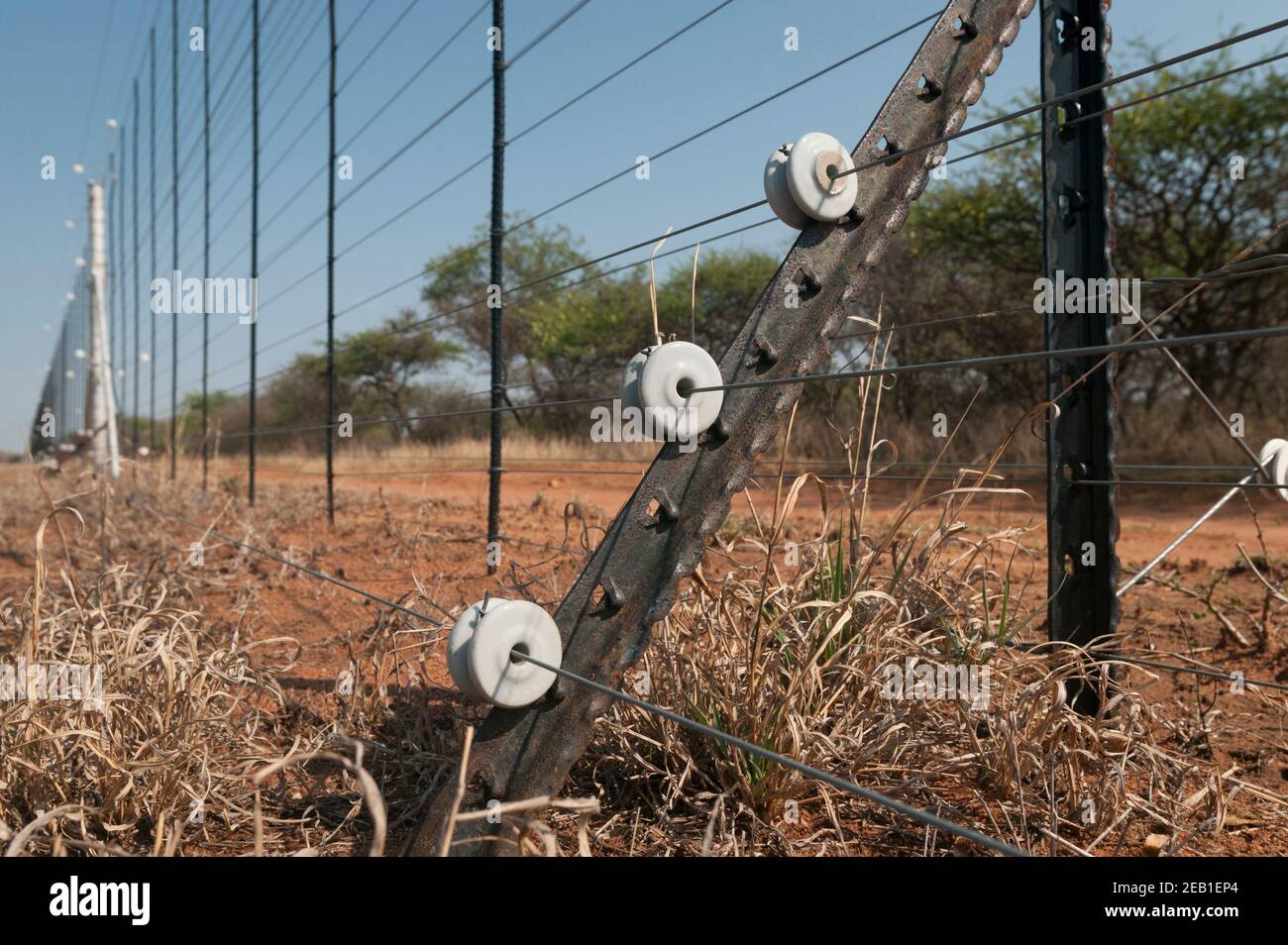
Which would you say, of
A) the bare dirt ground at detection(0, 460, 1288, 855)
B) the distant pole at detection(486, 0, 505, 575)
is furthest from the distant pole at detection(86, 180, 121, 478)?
the distant pole at detection(486, 0, 505, 575)

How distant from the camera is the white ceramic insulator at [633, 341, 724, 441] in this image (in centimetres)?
146

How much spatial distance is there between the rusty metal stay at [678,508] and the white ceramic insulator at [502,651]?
5cm

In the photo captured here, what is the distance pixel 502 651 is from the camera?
144cm

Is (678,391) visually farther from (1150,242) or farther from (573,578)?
(1150,242)

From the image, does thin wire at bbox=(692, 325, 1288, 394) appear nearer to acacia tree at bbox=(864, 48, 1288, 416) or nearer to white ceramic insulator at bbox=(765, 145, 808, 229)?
white ceramic insulator at bbox=(765, 145, 808, 229)

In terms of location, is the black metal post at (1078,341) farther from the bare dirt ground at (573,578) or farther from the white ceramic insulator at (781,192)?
the white ceramic insulator at (781,192)

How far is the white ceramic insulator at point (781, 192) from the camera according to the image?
156cm

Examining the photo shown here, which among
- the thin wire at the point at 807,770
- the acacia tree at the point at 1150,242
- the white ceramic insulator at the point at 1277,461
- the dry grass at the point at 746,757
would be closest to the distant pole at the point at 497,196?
the dry grass at the point at 746,757

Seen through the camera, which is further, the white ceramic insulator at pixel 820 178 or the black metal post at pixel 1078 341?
the black metal post at pixel 1078 341

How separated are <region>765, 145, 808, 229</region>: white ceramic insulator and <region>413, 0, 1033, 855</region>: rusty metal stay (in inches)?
1.1

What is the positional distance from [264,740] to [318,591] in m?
1.93

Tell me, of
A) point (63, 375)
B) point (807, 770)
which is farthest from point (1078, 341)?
point (63, 375)

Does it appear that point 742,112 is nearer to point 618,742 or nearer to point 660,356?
point 660,356

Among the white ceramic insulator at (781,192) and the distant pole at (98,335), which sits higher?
the distant pole at (98,335)
